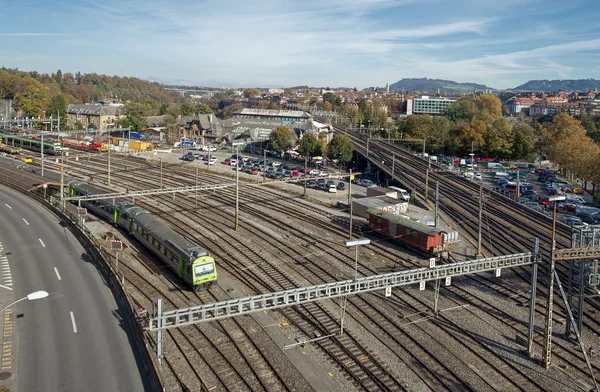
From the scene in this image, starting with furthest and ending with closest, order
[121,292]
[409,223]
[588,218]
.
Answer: [588,218], [409,223], [121,292]

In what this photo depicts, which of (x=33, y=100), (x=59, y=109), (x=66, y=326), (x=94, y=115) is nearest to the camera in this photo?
(x=66, y=326)

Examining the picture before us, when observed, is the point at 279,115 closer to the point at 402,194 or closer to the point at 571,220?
the point at 402,194

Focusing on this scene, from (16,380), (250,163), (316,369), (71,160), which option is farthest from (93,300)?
(71,160)

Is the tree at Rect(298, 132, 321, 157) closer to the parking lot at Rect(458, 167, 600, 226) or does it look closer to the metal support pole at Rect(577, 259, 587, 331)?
the parking lot at Rect(458, 167, 600, 226)

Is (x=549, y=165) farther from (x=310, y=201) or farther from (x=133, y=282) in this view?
(x=133, y=282)

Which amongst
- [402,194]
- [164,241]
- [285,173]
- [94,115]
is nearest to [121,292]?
[164,241]

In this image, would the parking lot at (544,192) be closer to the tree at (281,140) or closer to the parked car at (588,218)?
the parked car at (588,218)
